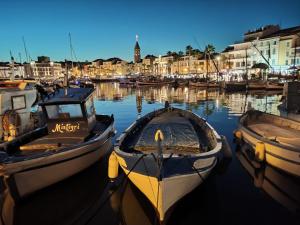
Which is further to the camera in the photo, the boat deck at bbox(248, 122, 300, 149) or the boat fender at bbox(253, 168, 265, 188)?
the boat deck at bbox(248, 122, 300, 149)

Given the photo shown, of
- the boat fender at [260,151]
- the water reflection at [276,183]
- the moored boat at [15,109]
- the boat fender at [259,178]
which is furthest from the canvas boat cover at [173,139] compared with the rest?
the moored boat at [15,109]

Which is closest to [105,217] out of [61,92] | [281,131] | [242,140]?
[61,92]

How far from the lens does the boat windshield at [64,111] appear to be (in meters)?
13.2

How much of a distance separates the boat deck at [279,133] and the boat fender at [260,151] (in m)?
0.88

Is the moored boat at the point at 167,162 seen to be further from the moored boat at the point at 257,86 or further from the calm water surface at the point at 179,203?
the moored boat at the point at 257,86

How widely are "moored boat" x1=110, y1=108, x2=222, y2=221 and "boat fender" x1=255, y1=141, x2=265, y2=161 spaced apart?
2.86 meters

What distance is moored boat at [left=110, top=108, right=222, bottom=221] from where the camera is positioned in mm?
7496

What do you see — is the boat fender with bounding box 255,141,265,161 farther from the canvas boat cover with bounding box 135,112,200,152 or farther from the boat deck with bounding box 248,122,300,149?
the canvas boat cover with bounding box 135,112,200,152

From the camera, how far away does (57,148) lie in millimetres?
11648

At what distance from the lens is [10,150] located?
478 inches

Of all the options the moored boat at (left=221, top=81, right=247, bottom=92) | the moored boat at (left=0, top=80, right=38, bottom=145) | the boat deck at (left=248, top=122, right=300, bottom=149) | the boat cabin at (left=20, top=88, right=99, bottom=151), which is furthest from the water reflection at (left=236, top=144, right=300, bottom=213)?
the moored boat at (left=221, top=81, right=247, bottom=92)

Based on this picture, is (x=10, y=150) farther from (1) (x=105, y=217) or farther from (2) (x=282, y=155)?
(2) (x=282, y=155)

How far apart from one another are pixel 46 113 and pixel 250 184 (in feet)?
36.5

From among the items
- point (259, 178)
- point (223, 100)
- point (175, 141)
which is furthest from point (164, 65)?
point (175, 141)
